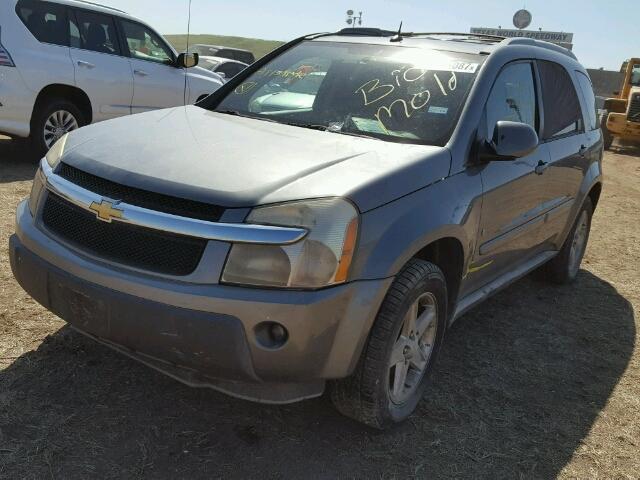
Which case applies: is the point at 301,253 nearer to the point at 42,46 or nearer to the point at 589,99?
the point at 589,99

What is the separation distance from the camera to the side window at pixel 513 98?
134 inches

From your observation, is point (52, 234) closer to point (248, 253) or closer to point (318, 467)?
point (248, 253)

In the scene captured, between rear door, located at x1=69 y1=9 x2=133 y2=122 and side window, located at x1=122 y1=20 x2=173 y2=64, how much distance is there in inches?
7.1

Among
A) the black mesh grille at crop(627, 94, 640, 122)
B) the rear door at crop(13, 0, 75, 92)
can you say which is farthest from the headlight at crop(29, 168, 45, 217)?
the black mesh grille at crop(627, 94, 640, 122)

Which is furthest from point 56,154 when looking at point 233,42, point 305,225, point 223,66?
point 233,42

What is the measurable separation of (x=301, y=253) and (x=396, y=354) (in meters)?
0.77

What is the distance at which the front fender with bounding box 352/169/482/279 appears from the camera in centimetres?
239

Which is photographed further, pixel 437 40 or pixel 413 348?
pixel 437 40

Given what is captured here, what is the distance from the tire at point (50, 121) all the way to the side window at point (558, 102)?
5331 mm

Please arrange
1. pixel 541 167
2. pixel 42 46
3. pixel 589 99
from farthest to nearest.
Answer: pixel 42 46
pixel 589 99
pixel 541 167

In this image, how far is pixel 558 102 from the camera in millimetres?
4328

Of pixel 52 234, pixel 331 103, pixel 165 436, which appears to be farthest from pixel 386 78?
pixel 165 436

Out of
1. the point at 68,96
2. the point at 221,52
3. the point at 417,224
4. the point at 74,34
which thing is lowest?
the point at 68,96

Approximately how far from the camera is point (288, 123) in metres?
3.38
